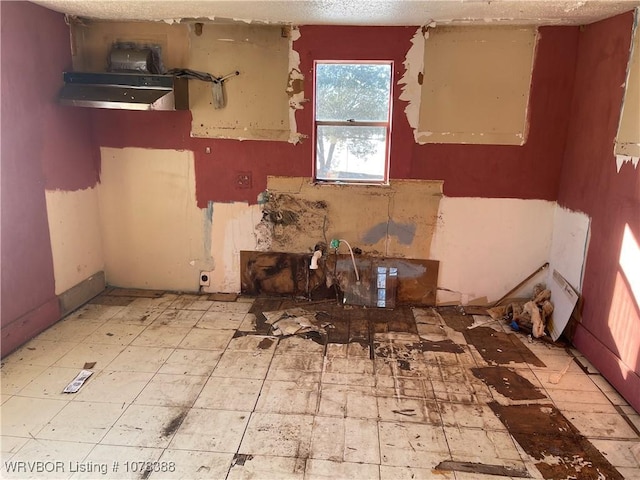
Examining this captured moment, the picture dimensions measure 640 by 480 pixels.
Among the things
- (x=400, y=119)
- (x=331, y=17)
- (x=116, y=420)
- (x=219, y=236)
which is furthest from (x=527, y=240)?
(x=116, y=420)

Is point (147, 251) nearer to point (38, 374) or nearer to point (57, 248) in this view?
point (57, 248)

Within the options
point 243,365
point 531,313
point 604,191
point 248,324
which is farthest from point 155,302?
point 604,191

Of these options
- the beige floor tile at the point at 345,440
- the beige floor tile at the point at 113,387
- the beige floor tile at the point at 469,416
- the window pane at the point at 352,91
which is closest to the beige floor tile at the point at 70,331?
the beige floor tile at the point at 113,387

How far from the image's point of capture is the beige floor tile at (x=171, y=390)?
2900mm

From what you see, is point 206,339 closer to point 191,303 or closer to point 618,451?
point 191,303

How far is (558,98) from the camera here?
13.1ft

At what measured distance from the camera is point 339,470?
7.73 ft

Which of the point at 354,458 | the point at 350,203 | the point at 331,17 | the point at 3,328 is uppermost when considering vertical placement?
the point at 331,17

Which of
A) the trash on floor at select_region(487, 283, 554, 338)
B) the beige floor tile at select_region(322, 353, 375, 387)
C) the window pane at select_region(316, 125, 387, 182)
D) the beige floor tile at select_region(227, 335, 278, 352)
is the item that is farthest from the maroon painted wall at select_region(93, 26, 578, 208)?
the beige floor tile at select_region(322, 353, 375, 387)

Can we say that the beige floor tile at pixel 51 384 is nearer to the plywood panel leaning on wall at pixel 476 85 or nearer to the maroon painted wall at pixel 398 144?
the maroon painted wall at pixel 398 144

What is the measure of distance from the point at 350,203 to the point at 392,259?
0.70 m

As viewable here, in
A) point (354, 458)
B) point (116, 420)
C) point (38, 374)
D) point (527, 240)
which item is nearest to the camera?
point (354, 458)

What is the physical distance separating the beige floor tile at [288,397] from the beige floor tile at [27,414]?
1267mm

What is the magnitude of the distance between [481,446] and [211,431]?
1560 millimetres
